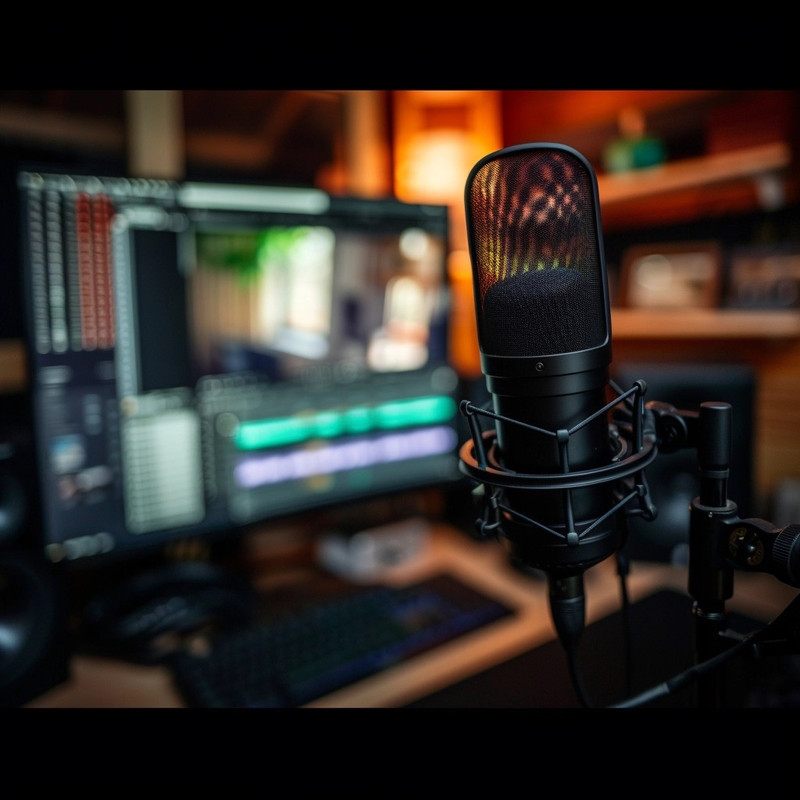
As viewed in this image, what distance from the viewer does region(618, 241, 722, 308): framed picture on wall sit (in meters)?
1.20

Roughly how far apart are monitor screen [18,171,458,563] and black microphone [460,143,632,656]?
619 millimetres

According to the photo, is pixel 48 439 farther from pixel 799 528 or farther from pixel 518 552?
pixel 799 528

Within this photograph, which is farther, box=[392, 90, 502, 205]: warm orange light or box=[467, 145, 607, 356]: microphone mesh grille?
box=[392, 90, 502, 205]: warm orange light

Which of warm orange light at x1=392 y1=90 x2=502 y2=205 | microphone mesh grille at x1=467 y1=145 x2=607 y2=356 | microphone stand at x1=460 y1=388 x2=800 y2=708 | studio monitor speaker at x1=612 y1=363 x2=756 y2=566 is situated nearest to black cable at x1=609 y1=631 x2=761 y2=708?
microphone stand at x1=460 y1=388 x2=800 y2=708

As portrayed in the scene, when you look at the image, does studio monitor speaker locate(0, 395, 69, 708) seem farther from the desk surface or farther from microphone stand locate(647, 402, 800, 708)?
microphone stand locate(647, 402, 800, 708)

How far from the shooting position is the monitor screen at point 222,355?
844 mm

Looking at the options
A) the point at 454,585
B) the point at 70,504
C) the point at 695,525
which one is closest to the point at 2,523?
the point at 70,504

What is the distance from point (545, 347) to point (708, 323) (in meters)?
0.88

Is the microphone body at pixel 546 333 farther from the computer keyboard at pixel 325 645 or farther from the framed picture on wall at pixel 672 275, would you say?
the framed picture on wall at pixel 672 275

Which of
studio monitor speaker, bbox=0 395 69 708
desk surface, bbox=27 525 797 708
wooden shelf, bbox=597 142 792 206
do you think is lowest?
desk surface, bbox=27 525 797 708

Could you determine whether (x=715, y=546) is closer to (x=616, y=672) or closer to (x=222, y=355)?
(x=616, y=672)

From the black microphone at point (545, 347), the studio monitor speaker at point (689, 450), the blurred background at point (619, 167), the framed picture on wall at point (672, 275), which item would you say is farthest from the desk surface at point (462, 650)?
the framed picture on wall at point (672, 275)

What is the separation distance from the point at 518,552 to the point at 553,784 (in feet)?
0.75

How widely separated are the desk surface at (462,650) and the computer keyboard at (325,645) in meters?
0.02
